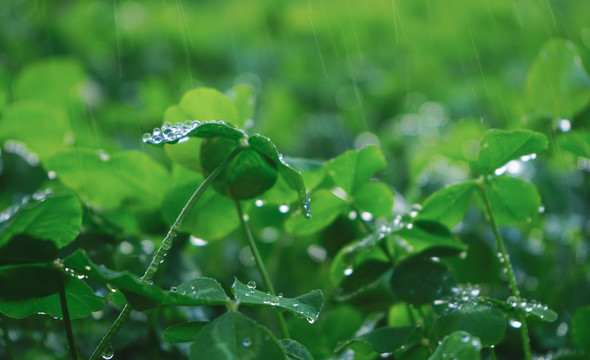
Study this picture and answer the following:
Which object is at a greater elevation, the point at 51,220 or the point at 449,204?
the point at 51,220

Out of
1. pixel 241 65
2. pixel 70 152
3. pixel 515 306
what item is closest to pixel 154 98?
pixel 241 65

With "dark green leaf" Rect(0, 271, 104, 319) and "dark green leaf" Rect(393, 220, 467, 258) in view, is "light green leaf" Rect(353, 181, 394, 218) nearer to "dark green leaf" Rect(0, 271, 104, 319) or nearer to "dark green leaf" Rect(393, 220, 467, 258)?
"dark green leaf" Rect(393, 220, 467, 258)

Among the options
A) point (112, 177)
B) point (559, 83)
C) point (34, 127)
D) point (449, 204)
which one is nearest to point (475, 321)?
point (449, 204)

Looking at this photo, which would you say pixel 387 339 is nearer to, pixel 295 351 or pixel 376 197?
pixel 295 351

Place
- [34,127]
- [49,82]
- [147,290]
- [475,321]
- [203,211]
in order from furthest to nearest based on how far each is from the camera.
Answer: [49,82]
[34,127]
[203,211]
[475,321]
[147,290]

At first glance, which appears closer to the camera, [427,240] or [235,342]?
[235,342]

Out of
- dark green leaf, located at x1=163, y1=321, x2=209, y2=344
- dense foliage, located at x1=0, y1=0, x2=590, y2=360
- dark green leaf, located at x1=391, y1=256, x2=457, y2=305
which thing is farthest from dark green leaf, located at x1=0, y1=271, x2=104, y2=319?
dark green leaf, located at x1=391, y1=256, x2=457, y2=305

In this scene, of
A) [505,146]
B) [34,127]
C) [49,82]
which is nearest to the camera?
[505,146]
